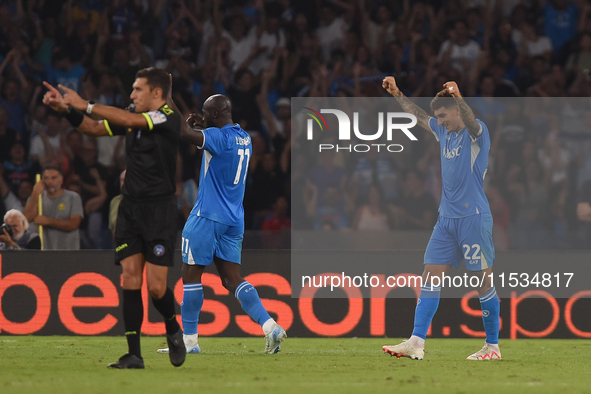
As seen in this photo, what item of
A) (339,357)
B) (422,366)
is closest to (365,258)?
(339,357)

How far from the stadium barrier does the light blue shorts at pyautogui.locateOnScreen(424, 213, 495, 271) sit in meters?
2.53

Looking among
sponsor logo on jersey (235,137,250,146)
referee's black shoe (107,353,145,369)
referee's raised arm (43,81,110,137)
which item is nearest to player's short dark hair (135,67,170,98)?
referee's raised arm (43,81,110,137)

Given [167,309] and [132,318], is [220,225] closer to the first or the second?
[167,309]

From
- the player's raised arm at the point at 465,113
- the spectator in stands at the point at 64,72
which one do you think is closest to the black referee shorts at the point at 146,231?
the player's raised arm at the point at 465,113

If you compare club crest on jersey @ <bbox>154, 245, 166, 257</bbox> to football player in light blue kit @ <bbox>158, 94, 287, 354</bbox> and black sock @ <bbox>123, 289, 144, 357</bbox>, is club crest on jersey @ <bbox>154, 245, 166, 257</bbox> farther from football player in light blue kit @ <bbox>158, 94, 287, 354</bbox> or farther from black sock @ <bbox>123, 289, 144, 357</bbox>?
football player in light blue kit @ <bbox>158, 94, 287, 354</bbox>

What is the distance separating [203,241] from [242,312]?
2518mm

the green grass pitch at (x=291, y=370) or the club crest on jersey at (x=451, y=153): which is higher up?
the club crest on jersey at (x=451, y=153)

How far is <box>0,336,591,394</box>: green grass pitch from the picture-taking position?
477 centimetres

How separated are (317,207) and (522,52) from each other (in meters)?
4.28

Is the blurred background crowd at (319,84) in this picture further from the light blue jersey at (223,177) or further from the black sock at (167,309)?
the black sock at (167,309)

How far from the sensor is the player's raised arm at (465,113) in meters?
6.31

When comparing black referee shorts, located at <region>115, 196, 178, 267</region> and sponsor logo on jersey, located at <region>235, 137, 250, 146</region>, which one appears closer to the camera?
black referee shorts, located at <region>115, 196, 178, 267</region>

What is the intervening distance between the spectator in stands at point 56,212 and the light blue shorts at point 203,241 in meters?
3.19

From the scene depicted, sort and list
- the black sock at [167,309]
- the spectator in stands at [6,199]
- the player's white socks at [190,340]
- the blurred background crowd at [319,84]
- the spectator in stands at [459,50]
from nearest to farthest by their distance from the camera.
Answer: the black sock at [167,309] → the player's white socks at [190,340] → the blurred background crowd at [319,84] → the spectator in stands at [6,199] → the spectator in stands at [459,50]
